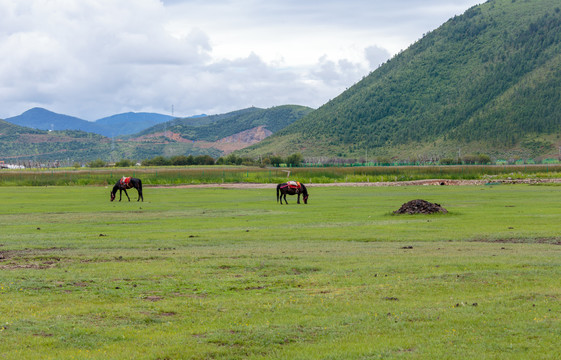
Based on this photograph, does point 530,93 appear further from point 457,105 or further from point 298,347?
point 298,347

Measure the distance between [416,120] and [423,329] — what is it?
190m

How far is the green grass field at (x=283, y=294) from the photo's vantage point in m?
9.19

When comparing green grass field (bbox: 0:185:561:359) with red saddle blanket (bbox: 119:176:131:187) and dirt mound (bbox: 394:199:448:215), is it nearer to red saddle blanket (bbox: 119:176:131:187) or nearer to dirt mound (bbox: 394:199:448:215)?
dirt mound (bbox: 394:199:448:215)

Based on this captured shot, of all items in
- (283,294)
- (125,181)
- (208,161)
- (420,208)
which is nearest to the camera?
(283,294)

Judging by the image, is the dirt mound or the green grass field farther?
the dirt mound

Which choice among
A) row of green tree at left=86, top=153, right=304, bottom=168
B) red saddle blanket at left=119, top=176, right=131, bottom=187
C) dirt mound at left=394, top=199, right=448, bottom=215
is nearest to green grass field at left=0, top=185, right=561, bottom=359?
dirt mound at left=394, top=199, right=448, bottom=215

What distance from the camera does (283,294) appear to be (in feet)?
42.6

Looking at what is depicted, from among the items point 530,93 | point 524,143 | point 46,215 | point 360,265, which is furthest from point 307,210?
point 530,93

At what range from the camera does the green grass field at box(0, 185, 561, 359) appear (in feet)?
30.1

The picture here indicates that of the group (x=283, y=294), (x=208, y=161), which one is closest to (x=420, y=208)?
(x=283, y=294)

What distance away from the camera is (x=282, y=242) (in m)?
22.8

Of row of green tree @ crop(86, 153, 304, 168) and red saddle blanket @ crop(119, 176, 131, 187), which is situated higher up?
row of green tree @ crop(86, 153, 304, 168)

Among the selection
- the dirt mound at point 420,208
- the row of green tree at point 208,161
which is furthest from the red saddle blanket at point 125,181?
the row of green tree at point 208,161

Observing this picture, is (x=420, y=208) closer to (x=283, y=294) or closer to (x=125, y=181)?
(x=283, y=294)
